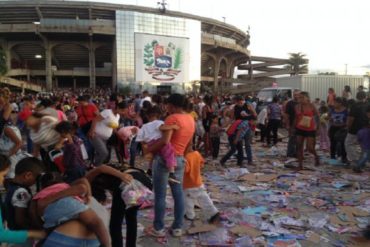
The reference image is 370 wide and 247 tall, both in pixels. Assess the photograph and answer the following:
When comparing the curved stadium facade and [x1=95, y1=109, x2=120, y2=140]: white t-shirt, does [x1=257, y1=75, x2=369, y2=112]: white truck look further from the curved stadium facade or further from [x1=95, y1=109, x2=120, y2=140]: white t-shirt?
the curved stadium facade

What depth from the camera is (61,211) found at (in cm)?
219

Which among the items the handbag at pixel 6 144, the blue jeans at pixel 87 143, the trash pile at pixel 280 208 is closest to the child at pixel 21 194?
the trash pile at pixel 280 208

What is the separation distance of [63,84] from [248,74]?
150 feet

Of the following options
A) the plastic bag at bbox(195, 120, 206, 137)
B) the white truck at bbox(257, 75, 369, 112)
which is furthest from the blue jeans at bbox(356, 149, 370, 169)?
the white truck at bbox(257, 75, 369, 112)

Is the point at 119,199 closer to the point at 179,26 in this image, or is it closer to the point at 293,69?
the point at 179,26

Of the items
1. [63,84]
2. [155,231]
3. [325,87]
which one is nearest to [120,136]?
[155,231]

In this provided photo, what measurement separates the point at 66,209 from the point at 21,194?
0.49m

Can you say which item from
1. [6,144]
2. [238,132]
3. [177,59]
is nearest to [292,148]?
[238,132]

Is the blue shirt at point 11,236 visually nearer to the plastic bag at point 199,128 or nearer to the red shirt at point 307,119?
the red shirt at point 307,119

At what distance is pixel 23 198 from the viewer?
2.48m

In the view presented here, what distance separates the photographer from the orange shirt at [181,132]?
4.07 metres

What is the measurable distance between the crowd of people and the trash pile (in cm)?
30

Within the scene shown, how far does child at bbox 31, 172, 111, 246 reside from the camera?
2.20 meters

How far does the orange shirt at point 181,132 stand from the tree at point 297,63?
287 ft
